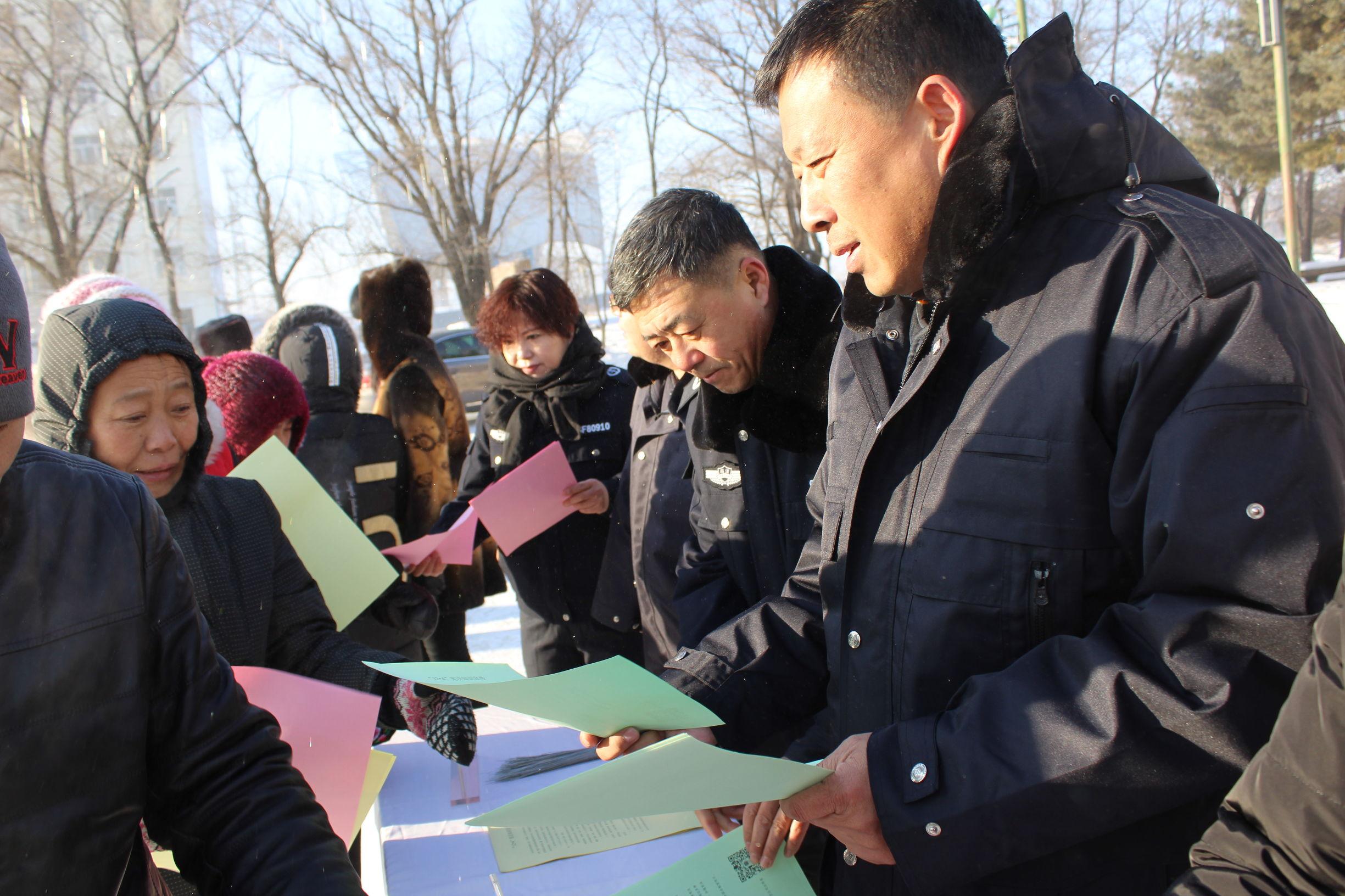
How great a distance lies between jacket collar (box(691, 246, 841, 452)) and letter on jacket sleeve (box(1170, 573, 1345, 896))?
48.2 inches

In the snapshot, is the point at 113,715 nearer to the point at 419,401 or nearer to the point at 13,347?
the point at 13,347

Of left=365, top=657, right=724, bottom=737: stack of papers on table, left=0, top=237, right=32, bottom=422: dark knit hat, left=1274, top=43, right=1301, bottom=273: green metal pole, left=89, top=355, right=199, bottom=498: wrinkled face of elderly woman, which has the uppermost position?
left=1274, top=43, right=1301, bottom=273: green metal pole

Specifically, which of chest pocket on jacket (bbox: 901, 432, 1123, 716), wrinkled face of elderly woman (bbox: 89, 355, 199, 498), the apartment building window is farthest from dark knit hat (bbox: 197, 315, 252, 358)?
the apartment building window

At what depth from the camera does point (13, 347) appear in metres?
0.97

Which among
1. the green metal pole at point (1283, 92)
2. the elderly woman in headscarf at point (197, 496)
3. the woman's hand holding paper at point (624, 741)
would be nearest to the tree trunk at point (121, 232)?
the elderly woman in headscarf at point (197, 496)

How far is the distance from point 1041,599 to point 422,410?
10.2ft

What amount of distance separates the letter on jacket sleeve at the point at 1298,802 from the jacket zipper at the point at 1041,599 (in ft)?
1.03

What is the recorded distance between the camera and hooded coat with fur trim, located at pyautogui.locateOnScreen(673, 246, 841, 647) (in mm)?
2045

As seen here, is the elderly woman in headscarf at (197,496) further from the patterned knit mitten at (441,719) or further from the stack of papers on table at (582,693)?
the stack of papers on table at (582,693)

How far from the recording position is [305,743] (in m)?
1.58

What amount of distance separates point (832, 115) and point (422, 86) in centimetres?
1888

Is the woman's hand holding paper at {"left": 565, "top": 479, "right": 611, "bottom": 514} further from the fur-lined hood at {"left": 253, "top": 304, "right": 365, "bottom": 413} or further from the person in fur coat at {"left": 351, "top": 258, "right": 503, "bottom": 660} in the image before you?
the fur-lined hood at {"left": 253, "top": 304, "right": 365, "bottom": 413}

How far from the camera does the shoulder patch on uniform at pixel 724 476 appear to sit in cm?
220

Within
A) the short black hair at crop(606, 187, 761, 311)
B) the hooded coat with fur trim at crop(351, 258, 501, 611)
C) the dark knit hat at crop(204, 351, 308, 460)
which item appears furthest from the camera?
the hooded coat with fur trim at crop(351, 258, 501, 611)
